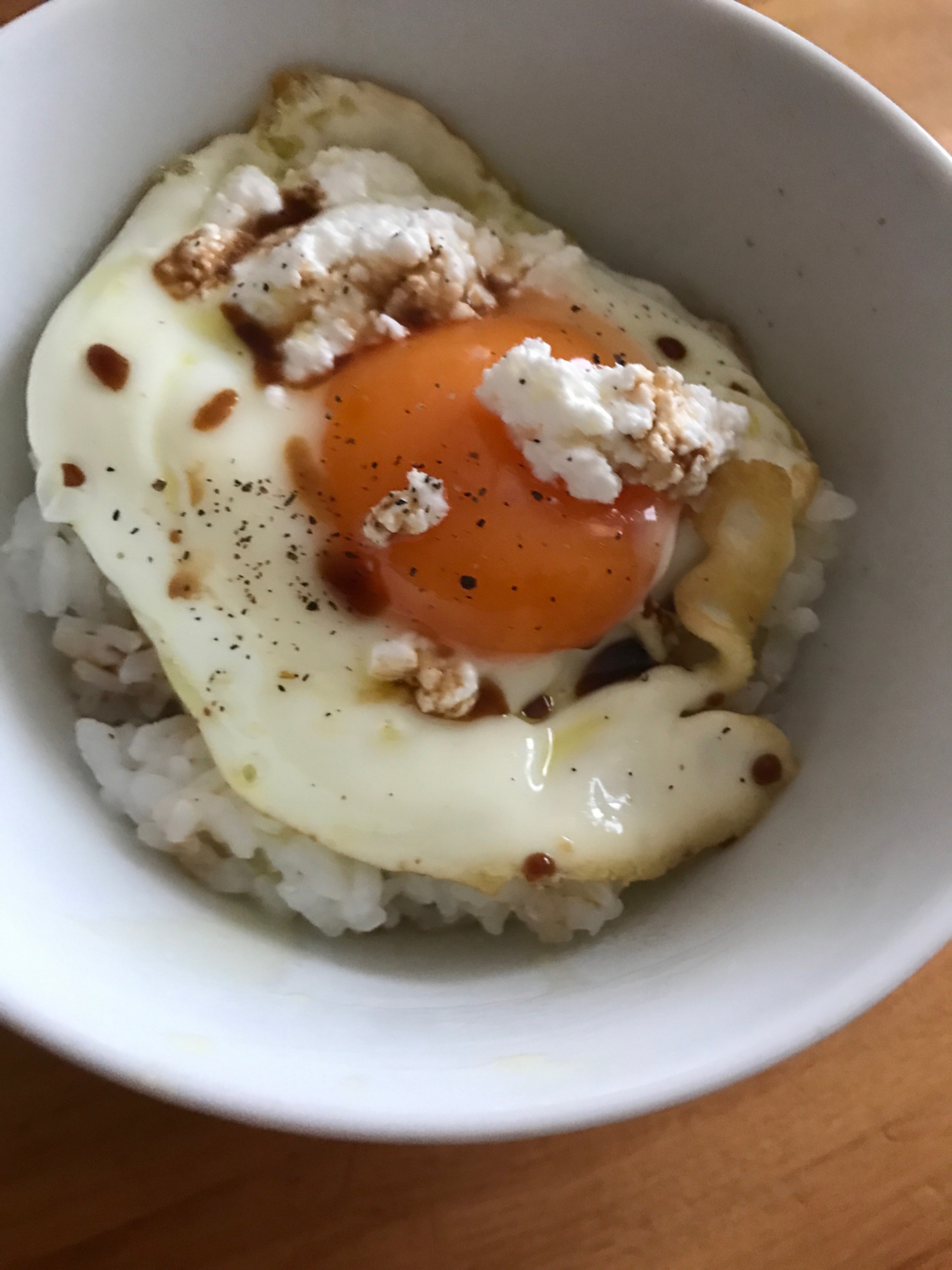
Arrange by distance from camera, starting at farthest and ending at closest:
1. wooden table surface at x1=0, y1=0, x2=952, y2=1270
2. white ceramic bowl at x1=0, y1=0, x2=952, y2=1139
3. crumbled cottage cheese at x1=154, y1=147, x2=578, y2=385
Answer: crumbled cottage cheese at x1=154, y1=147, x2=578, y2=385
wooden table surface at x1=0, y1=0, x2=952, y2=1270
white ceramic bowl at x1=0, y1=0, x2=952, y2=1139

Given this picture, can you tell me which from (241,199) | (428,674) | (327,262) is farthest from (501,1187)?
(241,199)

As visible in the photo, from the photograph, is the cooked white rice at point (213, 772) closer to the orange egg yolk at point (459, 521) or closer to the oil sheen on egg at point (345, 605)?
the oil sheen on egg at point (345, 605)

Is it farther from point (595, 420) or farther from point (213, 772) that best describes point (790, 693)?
point (213, 772)

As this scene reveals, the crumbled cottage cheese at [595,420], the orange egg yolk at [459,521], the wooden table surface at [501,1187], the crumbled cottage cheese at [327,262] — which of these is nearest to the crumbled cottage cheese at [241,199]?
the crumbled cottage cheese at [327,262]

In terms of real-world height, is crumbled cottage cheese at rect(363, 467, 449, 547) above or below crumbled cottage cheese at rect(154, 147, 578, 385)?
below

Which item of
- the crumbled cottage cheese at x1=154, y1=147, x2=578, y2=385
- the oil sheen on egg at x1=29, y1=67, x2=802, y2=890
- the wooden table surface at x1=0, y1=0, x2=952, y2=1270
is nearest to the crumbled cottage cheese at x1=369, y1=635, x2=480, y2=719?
the oil sheen on egg at x1=29, y1=67, x2=802, y2=890

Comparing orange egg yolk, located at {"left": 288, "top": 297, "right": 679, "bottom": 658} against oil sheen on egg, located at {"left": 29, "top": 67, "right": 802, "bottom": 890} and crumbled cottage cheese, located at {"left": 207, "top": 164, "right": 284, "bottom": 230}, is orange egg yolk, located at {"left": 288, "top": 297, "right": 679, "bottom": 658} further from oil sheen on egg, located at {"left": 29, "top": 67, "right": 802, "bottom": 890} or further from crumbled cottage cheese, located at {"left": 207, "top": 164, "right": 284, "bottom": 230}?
crumbled cottage cheese, located at {"left": 207, "top": 164, "right": 284, "bottom": 230}
